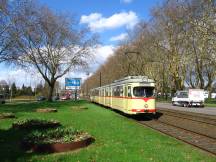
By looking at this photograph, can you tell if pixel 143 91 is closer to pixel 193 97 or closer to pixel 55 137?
pixel 55 137

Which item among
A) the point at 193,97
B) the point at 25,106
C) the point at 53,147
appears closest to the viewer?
the point at 53,147

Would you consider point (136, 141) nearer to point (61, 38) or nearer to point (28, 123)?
point (28, 123)

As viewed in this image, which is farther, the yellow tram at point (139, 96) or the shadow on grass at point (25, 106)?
the shadow on grass at point (25, 106)

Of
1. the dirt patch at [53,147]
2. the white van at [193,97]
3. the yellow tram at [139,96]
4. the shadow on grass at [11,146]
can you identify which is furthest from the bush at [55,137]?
the white van at [193,97]

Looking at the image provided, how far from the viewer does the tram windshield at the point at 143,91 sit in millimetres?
30062

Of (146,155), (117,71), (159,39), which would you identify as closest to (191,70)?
(159,39)

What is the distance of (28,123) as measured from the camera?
1898cm

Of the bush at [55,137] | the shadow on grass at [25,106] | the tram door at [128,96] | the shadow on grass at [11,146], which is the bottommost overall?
the shadow on grass at [11,146]

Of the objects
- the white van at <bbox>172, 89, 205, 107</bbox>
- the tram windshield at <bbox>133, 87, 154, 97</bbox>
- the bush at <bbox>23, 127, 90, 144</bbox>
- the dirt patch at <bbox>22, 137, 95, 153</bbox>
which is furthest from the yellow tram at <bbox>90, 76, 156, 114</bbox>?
the white van at <bbox>172, 89, 205, 107</bbox>

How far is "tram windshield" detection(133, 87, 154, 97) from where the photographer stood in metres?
30.1

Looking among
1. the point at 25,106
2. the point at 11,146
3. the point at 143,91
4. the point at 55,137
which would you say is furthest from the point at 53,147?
the point at 25,106

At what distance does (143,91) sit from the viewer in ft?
99.2

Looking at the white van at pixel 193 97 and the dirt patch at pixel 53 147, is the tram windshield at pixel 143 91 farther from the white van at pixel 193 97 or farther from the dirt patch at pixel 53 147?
the white van at pixel 193 97

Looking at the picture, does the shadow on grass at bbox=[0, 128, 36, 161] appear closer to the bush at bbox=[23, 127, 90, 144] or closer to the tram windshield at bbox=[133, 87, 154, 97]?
the bush at bbox=[23, 127, 90, 144]
